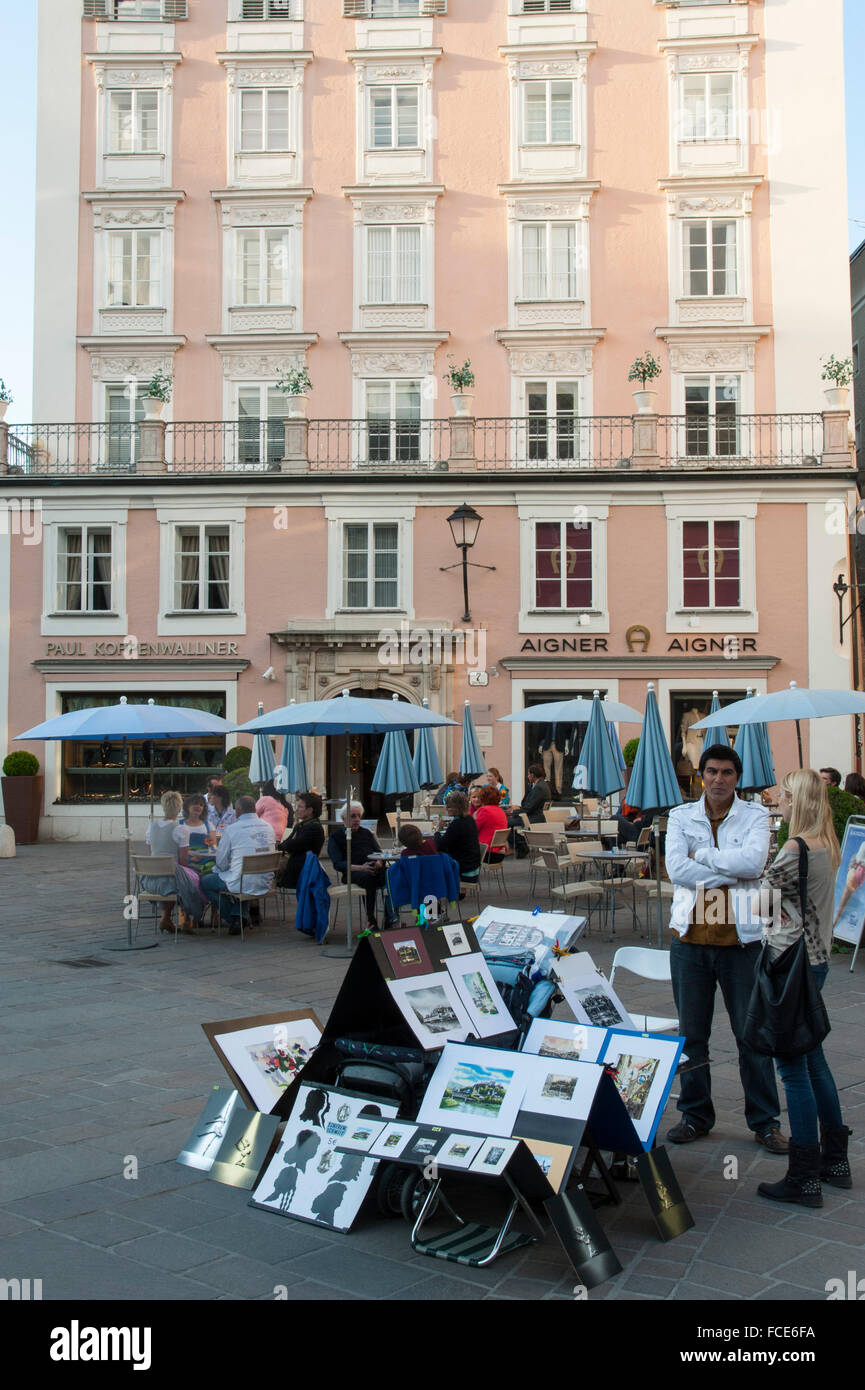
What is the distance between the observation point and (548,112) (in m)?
25.9

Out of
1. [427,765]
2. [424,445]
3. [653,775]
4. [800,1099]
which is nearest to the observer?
[800,1099]

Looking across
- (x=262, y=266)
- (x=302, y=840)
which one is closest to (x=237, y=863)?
(x=302, y=840)

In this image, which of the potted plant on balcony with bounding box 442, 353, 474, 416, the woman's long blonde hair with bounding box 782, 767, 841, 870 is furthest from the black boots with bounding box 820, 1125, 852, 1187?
the potted plant on balcony with bounding box 442, 353, 474, 416

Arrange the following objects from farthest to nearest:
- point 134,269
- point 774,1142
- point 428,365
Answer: point 134,269
point 428,365
point 774,1142

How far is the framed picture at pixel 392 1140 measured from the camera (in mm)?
4730

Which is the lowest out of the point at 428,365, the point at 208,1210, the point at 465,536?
the point at 208,1210

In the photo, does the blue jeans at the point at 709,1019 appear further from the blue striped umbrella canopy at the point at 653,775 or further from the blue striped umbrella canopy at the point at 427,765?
the blue striped umbrella canopy at the point at 427,765

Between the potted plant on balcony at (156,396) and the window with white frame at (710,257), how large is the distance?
442 inches

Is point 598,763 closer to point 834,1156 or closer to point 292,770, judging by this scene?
point 292,770

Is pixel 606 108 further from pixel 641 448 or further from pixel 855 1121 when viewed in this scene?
pixel 855 1121

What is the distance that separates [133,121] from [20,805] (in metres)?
15.0

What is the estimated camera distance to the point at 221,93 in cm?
2628

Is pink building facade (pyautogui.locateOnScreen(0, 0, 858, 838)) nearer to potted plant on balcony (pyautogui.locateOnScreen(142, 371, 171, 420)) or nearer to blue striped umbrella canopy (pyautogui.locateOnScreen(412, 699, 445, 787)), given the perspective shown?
potted plant on balcony (pyautogui.locateOnScreen(142, 371, 171, 420))

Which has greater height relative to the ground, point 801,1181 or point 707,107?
point 707,107
